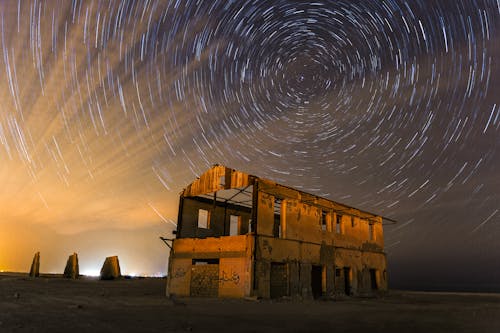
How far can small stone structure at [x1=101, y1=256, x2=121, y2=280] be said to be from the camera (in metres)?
36.0

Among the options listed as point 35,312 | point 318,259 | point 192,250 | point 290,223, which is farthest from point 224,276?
point 35,312

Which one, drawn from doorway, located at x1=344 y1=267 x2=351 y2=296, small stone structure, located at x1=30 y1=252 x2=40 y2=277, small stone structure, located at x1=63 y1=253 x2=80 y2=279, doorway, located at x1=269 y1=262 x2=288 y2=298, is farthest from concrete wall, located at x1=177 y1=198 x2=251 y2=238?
small stone structure, located at x1=30 y1=252 x2=40 y2=277

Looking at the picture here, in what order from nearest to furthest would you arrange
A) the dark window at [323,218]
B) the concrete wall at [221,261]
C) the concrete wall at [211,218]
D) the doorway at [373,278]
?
the concrete wall at [221,261] < the concrete wall at [211,218] < the dark window at [323,218] < the doorway at [373,278]

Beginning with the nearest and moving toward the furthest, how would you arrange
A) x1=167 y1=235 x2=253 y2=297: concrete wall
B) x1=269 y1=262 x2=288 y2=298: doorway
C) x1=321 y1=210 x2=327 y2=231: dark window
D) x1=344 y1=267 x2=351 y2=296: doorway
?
x1=167 y1=235 x2=253 y2=297: concrete wall → x1=269 y1=262 x2=288 y2=298: doorway → x1=321 y1=210 x2=327 y2=231: dark window → x1=344 y1=267 x2=351 y2=296: doorway

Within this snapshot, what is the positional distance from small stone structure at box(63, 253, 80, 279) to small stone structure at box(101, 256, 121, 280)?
7.70 ft

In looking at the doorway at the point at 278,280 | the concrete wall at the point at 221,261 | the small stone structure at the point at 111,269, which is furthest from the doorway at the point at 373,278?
the small stone structure at the point at 111,269

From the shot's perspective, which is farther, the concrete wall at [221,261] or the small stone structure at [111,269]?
the small stone structure at [111,269]

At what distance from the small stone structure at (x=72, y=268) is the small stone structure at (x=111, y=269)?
2.35m

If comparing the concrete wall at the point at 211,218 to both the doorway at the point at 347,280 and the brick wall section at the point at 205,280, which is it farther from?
the doorway at the point at 347,280

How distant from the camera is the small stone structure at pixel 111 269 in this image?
36.0 m

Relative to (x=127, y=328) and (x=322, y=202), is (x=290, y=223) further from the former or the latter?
(x=127, y=328)

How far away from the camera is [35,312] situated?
10945 millimetres

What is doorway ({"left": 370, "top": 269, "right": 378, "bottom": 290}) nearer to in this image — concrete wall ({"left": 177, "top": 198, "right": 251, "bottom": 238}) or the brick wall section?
concrete wall ({"left": 177, "top": 198, "right": 251, "bottom": 238})

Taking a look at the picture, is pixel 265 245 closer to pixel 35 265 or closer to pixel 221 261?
pixel 221 261
